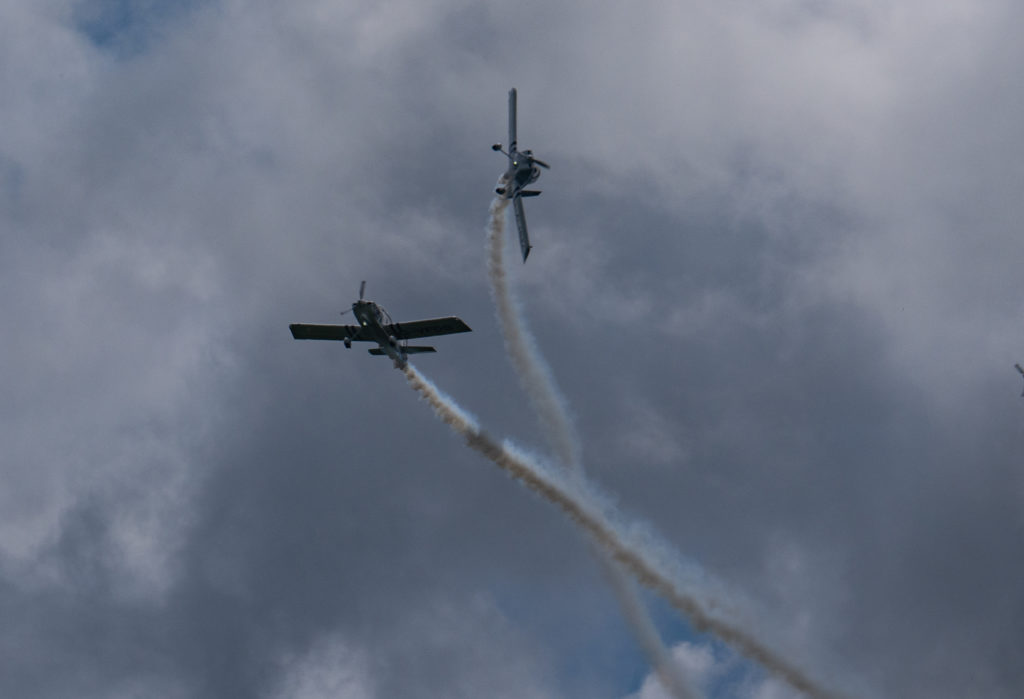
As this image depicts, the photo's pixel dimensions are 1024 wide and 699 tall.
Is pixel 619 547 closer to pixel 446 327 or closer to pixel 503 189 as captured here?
pixel 446 327

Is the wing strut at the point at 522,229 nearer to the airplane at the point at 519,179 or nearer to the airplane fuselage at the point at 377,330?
the airplane at the point at 519,179

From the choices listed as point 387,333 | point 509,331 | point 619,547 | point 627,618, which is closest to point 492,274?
point 509,331

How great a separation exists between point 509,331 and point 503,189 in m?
12.1

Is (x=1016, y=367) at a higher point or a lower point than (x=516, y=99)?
higher

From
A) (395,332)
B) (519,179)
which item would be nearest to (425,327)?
(395,332)

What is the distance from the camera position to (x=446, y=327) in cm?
7300

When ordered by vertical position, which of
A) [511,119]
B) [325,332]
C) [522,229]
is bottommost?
[325,332]

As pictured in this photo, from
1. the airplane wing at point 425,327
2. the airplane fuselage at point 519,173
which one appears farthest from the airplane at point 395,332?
the airplane fuselage at point 519,173

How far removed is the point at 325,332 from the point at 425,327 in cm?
955

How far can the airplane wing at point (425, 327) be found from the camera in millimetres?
72500

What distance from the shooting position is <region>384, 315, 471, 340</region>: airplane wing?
72.5 m

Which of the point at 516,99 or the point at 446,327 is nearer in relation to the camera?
the point at 446,327

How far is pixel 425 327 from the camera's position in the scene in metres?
72.9

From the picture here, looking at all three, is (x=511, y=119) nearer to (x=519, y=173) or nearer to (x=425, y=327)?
(x=519, y=173)
